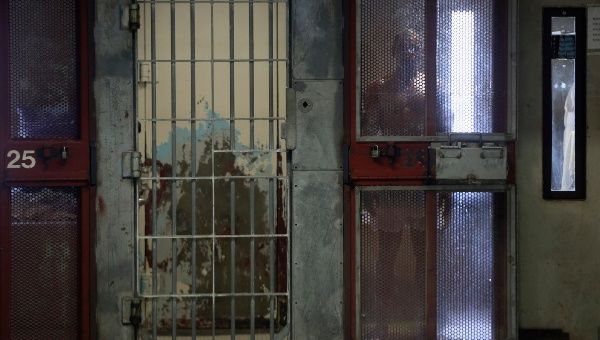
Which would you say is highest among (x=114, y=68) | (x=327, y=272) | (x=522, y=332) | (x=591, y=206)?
(x=114, y=68)

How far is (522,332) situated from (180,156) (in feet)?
8.10

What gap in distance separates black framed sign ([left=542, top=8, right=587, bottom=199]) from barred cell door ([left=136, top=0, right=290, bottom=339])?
170 centimetres

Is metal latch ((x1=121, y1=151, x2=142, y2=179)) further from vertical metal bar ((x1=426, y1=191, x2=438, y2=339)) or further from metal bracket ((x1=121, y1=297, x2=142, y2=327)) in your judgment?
vertical metal bar ((x1=426, y1=191, x2=438, y2=339))

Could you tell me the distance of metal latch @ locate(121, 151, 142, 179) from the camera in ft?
12.8

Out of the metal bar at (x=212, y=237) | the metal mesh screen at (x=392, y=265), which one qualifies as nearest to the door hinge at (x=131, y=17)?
the metal bar at (x=212, y=237)

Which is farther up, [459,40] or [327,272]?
[459,40]

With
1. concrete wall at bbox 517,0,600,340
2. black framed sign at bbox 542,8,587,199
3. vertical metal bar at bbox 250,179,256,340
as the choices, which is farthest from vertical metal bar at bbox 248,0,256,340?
black framed sign at bbox 542,8,587,199

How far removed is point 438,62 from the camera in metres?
3.90

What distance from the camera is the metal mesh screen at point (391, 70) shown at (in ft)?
12.8

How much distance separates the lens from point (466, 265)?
3.93 metres

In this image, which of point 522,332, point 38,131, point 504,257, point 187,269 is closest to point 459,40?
point 504,257

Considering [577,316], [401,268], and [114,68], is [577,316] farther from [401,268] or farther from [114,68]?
[114,68]

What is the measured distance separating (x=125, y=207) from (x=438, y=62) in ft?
7.00

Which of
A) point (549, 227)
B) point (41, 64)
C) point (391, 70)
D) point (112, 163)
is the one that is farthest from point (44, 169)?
point (549, 227)
